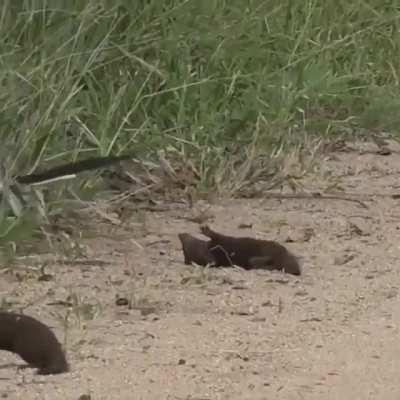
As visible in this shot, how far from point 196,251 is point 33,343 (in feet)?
3.12

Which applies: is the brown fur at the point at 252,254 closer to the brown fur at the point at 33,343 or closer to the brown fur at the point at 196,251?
the brown fur at the point at 196,251

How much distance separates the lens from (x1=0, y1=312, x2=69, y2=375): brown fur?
2.92 meters

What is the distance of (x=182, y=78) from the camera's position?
194 inches

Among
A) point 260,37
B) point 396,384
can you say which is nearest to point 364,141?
point 260,37

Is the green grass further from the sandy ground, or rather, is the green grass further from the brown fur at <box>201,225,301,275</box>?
the brown fur at <box>201,225,301,275</box>

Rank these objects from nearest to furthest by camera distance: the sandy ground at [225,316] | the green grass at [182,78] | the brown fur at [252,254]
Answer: the sandy ground at [225,316] < the brown fur at [252,254] < the green grass at [182,78]

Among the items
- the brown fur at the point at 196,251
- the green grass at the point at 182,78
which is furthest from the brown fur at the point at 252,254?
the green grass at the point at 182,78

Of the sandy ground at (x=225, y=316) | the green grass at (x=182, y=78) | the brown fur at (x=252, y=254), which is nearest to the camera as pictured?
the sandy ground at (x=225, y=316)

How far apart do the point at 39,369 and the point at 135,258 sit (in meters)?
1.03

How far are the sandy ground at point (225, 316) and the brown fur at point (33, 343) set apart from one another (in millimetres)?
25

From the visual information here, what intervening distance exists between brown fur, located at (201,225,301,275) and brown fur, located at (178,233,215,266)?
0.03 m

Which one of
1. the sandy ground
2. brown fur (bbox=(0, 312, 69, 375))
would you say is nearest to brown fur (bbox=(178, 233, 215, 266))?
the sandy ground

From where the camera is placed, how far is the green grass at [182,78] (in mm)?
4160

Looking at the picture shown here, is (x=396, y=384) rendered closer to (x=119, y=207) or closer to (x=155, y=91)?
(x=119, y=207)
